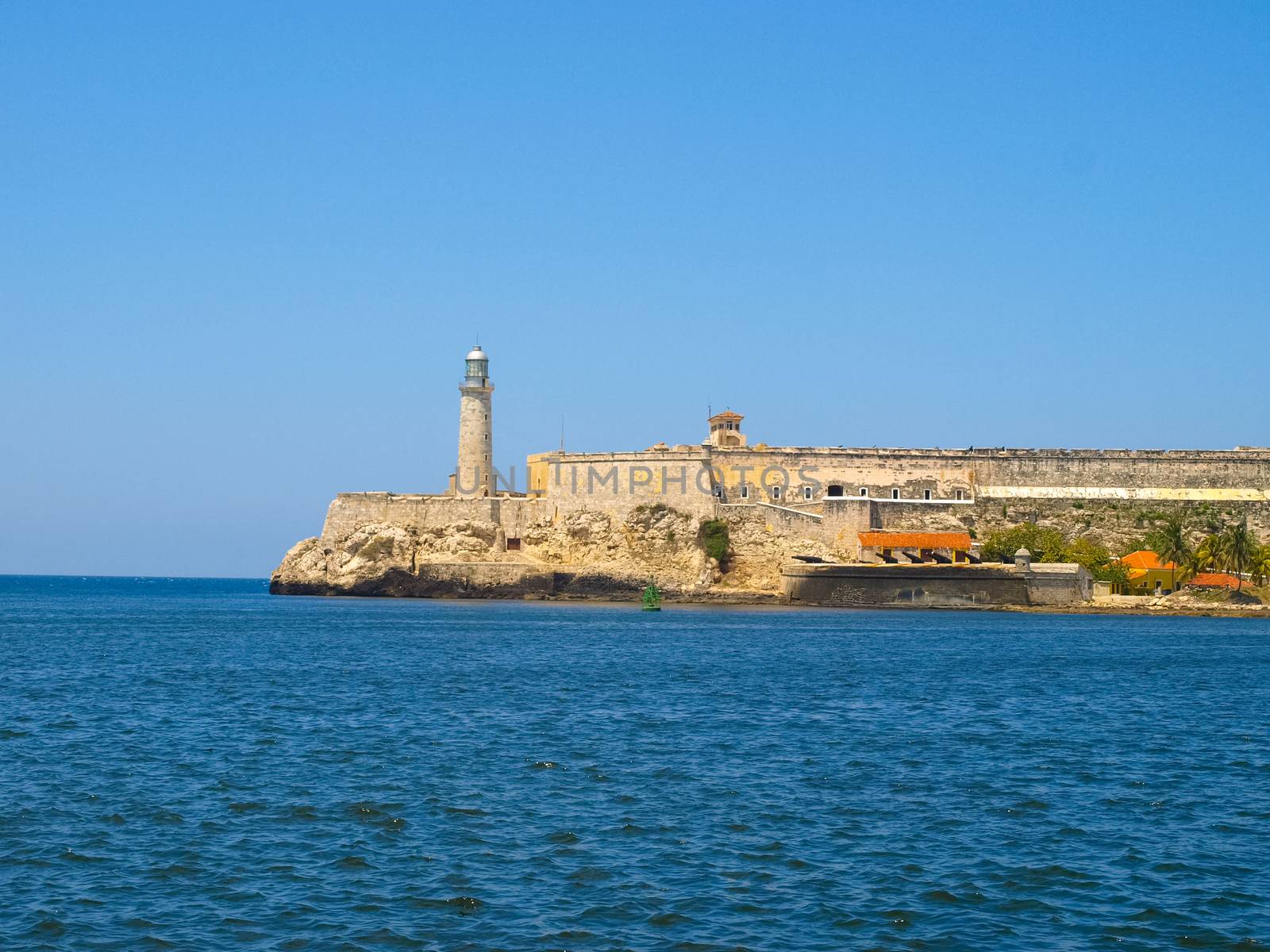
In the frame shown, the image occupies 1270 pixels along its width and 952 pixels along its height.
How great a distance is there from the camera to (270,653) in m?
32.8

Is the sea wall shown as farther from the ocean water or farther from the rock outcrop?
Result: the ocean water

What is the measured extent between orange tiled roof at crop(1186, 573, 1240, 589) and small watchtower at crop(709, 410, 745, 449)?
18.9 meters

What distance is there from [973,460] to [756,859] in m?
51.3

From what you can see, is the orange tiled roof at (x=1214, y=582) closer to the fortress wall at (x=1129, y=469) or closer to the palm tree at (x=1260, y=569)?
the palm tree at (x=1260, y=569)

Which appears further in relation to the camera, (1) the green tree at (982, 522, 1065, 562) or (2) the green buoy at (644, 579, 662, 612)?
(1) the green tree at (982, 522, 1065, 562)

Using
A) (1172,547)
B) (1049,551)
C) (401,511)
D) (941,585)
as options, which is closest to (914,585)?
(941,585)

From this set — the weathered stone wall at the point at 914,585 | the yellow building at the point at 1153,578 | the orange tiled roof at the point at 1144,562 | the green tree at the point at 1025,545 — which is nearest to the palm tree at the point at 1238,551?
the yellow building at the point at 1153,578

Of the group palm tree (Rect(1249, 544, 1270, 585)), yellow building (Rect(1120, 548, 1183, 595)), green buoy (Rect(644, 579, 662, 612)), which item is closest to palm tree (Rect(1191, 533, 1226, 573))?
yellow building (Rect(1120, 548, 1183, 595))

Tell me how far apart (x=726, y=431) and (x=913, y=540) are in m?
10.4

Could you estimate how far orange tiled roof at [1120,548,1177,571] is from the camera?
2136 inches

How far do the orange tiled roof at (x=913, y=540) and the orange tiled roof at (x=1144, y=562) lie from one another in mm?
6238

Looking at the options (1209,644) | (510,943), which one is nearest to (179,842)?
(510,943)

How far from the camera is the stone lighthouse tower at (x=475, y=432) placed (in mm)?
61312

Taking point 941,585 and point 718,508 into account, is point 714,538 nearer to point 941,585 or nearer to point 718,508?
point 718,508
